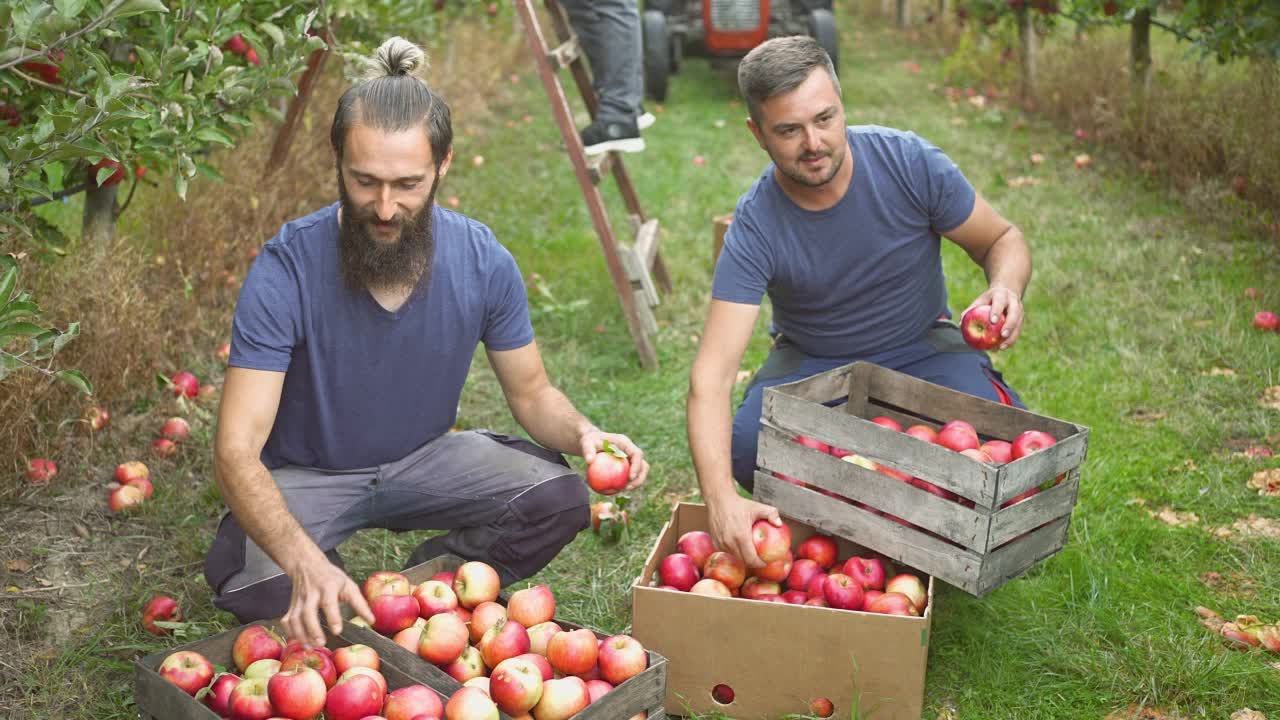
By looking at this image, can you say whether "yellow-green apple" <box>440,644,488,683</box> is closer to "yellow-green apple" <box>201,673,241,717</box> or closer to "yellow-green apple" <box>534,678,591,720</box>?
"yellow-green apple" <box>534,678,591,720</box>

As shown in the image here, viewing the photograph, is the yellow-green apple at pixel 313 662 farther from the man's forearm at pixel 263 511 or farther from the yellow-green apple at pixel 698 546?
the yellow-green apple at pixel 698 546

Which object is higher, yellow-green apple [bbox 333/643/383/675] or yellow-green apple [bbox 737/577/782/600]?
yellow-green apple [bbox 333/643/383/675]

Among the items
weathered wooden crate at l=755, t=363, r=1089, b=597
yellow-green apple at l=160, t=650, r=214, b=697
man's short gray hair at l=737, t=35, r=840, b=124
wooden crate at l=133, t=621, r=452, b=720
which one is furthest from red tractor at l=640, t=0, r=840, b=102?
yellow-green apple at l=160, t=650, r=214, b=697

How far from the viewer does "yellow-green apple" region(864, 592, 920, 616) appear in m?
2.76

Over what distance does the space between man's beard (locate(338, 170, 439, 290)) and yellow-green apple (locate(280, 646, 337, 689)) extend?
0.90 metres

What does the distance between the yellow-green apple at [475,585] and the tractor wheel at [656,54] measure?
8150 mm

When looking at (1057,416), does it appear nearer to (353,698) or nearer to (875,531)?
(875,531)

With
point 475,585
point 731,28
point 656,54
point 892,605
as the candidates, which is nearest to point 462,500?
point 475,585

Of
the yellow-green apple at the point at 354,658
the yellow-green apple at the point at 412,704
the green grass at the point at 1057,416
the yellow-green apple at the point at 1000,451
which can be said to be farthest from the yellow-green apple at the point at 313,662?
the yellow-green apple at the point at 1000,451

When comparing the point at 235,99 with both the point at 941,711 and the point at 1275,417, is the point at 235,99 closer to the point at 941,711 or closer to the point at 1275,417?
the point at 941,711

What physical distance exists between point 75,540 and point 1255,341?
4.33 m

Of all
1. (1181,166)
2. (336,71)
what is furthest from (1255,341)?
(336,71)

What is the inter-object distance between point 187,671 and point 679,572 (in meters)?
1.14

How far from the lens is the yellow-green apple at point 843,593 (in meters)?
2.84
